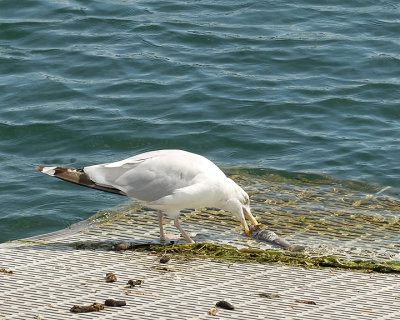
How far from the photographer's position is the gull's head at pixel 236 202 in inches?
270

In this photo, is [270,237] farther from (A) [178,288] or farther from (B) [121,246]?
(A) [178,288]

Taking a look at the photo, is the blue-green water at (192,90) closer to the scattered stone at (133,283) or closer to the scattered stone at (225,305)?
the scattered stone at (133,283)

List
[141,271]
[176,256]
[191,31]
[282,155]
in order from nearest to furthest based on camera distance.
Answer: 1. [141,271]
2. [176,256]
3. [282,155]
4. [191,31]

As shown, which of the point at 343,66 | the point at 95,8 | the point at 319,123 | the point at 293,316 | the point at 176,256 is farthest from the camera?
the point at 95,8

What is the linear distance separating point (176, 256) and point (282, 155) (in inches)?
200

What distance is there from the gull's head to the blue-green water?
2812 millimetres

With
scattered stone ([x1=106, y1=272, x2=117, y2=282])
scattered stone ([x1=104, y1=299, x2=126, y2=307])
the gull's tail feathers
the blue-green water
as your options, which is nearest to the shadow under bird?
the gull's tail feathers

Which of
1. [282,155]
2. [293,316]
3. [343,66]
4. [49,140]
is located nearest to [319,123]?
[282,155]

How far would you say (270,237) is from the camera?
6871mm

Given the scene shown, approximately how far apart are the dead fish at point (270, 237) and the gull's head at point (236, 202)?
0.25 ft

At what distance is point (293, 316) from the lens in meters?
4.88

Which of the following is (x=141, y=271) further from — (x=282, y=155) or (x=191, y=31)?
(x=191, y=31)

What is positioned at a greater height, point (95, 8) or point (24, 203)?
point (95, 8)

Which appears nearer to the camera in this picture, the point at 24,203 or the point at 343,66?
the point at 24,203
